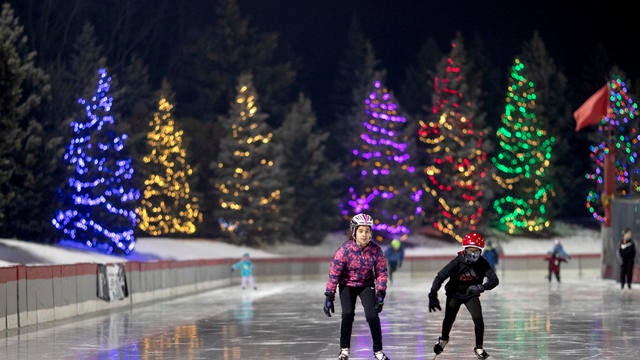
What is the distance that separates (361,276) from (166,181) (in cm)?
6557

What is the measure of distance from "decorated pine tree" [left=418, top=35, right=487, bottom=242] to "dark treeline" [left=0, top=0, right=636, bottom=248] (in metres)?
2.72

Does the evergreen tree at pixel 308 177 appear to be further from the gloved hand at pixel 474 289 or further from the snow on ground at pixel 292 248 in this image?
the gloved hand at pixel 474 289

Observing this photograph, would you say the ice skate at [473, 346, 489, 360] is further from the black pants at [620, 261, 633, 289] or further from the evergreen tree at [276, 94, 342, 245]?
the evergreen tree at [276, 94, 342, 245]

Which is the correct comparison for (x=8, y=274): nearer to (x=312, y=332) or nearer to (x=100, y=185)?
(x=312, y=332)

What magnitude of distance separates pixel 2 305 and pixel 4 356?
5.90 metres

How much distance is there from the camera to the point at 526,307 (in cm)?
3203

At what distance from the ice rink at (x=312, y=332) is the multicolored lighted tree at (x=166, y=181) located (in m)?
44.5

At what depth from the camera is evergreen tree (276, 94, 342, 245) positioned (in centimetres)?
9094

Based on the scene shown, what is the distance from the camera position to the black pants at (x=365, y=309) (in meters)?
16.0

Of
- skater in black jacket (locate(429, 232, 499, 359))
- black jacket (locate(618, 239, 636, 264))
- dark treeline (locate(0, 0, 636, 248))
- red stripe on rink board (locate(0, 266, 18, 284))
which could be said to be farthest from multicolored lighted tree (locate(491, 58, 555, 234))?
skater in black jacket (locate(429, 232, 499, 359))

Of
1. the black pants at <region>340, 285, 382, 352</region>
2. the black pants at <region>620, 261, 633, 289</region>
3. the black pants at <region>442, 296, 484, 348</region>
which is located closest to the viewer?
the black pants at <region>340, 285, 382, 352</region>

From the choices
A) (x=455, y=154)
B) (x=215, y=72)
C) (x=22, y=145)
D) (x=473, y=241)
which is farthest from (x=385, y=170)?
(x=473, y=241)

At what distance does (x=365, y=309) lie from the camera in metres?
16.2

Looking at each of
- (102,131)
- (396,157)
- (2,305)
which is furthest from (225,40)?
(2,305)
